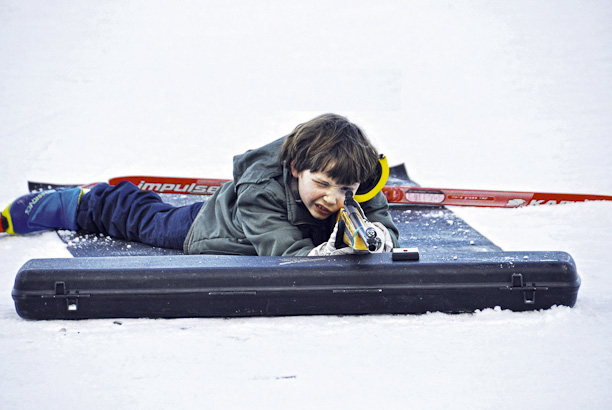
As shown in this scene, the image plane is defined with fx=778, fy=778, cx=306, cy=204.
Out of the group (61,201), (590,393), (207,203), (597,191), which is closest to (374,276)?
(590,393)

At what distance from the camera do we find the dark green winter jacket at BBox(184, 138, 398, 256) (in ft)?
7.68

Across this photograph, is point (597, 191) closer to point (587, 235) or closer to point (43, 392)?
point (587, 235)

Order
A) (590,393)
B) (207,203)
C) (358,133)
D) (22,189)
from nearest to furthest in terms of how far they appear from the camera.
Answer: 1. (590,393)
2. (358,133)
3. (207,203)
4. (22,189)

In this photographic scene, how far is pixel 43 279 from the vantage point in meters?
2.05

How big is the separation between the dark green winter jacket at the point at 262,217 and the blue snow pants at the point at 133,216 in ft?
0.49

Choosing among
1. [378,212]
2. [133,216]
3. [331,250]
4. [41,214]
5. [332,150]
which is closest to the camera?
[331,250]

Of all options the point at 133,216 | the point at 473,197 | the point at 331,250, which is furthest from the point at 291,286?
the point at 473,197

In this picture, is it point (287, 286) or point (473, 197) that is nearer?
point (287, 286)

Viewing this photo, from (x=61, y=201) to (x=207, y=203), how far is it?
692 mm

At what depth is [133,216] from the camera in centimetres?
292

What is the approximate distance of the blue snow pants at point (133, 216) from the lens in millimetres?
2824

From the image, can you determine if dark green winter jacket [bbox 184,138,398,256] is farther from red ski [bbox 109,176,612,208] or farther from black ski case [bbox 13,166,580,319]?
red ski [bbox 109,176,612,208]

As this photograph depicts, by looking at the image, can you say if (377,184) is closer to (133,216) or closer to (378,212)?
(378,212)

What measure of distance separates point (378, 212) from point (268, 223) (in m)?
0.41
